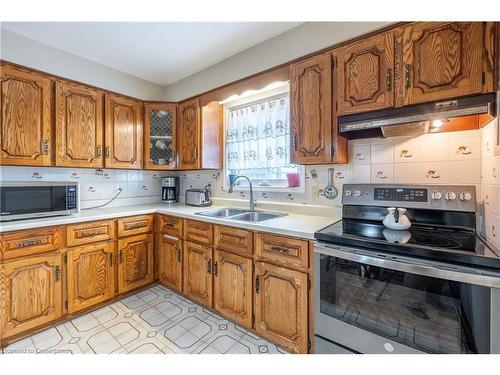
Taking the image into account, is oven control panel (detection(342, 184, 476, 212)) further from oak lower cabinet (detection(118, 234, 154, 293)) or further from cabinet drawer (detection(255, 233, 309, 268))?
oak lower cabinet (detection(118, 234, 154, 293))

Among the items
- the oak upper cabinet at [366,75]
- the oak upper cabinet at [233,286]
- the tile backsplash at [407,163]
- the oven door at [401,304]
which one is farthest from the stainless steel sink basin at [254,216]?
the oak upper cabinet at [366,75]

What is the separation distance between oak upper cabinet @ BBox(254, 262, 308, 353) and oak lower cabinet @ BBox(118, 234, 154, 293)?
1295 millimetres

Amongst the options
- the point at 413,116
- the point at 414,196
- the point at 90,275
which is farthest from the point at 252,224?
the point at 90,275

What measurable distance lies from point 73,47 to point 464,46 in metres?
2.84

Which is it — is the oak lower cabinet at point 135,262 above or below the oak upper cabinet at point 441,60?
below

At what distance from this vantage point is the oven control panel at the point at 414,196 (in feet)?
4.04

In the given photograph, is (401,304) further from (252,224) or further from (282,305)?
(252,224)

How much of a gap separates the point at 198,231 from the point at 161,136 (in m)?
1.33

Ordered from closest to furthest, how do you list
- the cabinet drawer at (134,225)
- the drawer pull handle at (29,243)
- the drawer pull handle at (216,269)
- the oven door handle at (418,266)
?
the oven door handle at (418,266), the drawer pull handle at (29,243), the drawer pull handle at (216,269), the cabinet drawer at (134,225)

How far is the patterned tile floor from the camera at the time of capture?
152cm

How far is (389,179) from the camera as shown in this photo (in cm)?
155

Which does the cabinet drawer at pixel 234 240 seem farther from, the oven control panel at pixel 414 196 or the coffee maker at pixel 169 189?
the coffee maker at pixel 169 189

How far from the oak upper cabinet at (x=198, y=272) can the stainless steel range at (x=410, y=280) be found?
934 millimetres
